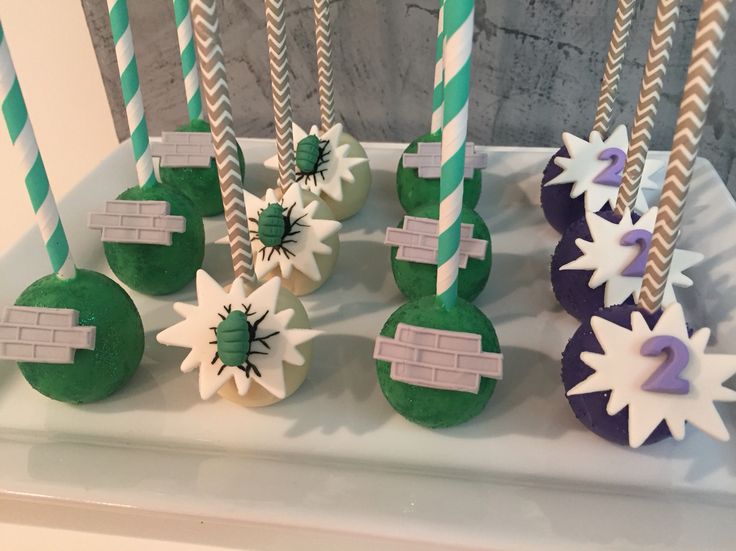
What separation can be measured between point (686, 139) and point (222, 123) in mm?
345

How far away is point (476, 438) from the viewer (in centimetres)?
56

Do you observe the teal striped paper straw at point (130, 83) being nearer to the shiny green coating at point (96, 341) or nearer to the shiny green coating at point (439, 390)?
the shiny green coating at point (96, 341)

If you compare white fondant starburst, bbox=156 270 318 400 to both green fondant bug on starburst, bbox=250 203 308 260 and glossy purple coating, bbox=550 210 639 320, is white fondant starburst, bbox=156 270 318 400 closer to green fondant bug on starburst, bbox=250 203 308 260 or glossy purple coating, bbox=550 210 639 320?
green fondant bug on starburst, bbox=250 203 308 260

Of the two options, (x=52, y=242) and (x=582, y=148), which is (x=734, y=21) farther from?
(x=52, y=242)

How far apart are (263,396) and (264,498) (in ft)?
0.32

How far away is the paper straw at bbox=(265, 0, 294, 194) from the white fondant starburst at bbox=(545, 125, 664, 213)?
12.0 inches

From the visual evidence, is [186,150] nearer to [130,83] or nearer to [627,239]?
[130,83]

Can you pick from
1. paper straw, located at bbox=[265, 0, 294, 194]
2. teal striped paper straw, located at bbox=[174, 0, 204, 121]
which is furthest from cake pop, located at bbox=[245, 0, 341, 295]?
teal striped paper straw, located at bbox=[174, 0, 204, 121]

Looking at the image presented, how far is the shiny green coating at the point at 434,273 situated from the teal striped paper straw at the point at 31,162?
0.31 metres

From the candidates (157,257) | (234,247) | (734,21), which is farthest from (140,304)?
(734,21)

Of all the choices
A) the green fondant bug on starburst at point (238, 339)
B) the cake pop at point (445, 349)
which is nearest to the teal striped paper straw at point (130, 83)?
the green fondant bug on starburst at point (238, 339)

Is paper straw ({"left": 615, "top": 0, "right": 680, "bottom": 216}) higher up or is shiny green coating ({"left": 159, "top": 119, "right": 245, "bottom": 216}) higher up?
paper straw ({"left": 615, "top": 0, "right": 680, "bottom": 216})

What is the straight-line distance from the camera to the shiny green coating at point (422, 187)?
2.54 ft

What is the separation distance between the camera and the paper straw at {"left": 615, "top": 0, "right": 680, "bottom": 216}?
1.95ft
